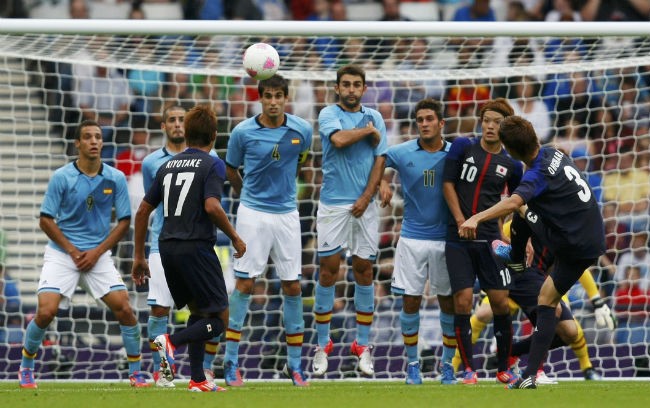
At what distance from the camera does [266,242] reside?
393 inches

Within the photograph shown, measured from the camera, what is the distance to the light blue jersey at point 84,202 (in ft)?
33.3

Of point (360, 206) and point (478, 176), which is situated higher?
point (478, 176)

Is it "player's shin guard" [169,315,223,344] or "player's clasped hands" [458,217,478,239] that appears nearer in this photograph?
"player's shin guard" [169,315,223,344]

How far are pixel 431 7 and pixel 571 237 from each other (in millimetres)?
8054

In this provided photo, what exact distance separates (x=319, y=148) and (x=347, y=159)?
3400 mm

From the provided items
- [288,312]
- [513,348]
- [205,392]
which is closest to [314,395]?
[205,392]

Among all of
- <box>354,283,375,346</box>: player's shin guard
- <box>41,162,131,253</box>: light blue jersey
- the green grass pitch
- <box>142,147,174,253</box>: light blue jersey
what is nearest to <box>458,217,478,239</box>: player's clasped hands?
the green grass pitch

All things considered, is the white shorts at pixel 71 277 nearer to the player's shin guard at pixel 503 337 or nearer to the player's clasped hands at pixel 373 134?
the player's clasped hands at pixel 373 134

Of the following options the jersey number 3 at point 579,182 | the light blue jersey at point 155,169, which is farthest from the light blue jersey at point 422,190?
the light blue jersey at point 155,169

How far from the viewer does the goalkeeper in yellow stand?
33.3 ft

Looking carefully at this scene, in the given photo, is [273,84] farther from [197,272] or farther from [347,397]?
[347,397]

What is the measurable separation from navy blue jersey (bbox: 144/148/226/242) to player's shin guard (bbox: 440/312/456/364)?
244 centimetres

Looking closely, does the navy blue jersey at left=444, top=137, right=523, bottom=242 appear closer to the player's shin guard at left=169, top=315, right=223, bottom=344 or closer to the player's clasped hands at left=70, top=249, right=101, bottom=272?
the player's shin guard at left=169, top=315, right=223, bottom=344

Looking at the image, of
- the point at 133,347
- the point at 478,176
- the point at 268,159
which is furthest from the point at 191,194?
the point at 478,176
